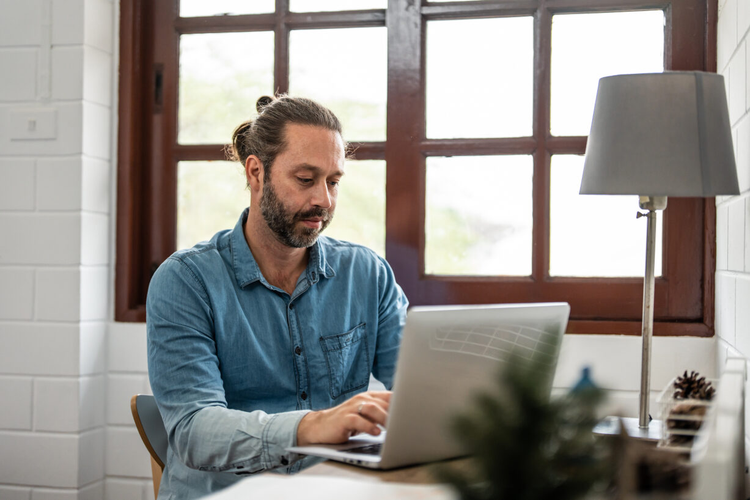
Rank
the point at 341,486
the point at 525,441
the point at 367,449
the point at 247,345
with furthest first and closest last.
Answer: the point at 247,345, the point at 367,449, the point at 341,486, the point at 525,441

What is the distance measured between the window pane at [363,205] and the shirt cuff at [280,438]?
3.87ft

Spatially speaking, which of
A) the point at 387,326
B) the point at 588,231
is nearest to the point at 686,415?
the point at 387,326

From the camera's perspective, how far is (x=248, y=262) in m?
1.75

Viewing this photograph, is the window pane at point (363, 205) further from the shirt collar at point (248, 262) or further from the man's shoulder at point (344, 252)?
the shirt collar at point (248, 262)

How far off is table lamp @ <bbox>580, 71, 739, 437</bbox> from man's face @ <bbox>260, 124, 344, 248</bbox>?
26.3 inches

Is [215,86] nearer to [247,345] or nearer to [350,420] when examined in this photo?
[247,345]

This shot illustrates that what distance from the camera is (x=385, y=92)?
2.43 meters

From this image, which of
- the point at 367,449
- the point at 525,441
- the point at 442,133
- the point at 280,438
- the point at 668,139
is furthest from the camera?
the point at 442,133

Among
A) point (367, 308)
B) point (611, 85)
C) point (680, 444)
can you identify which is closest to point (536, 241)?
point (367, 308)

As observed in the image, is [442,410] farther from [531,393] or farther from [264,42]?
[264,42]

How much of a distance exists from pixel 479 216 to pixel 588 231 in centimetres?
33

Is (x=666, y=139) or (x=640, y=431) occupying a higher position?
(x=666, y=139)

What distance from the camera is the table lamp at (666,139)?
1.39 meters

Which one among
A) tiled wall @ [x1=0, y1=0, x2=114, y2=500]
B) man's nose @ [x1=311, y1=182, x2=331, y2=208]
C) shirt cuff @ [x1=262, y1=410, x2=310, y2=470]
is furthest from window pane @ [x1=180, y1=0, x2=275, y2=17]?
shirt cuff @ [x1=262, y1=410, x2=310, y2=470]
